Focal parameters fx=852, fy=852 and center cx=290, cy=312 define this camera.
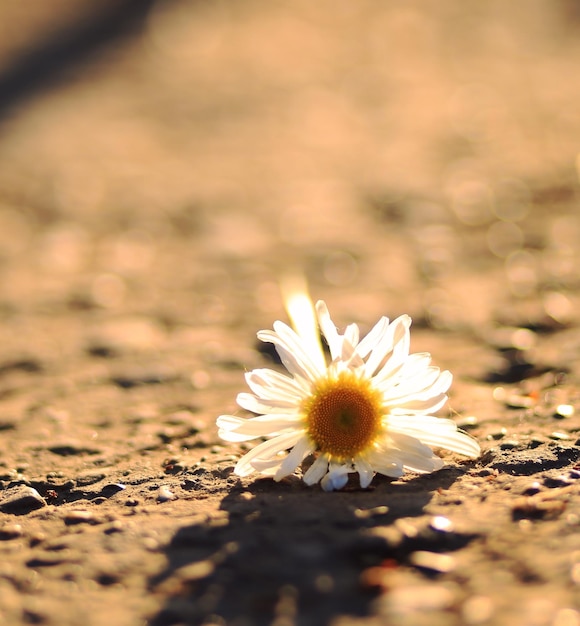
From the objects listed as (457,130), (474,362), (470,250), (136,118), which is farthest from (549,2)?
(474,362)

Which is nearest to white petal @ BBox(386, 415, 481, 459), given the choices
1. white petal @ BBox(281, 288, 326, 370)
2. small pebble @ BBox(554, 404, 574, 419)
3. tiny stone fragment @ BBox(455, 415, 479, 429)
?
white petal @ BBox(281, 288, 326, 370)

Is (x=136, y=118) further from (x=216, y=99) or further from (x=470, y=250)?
(x=470, y=250)

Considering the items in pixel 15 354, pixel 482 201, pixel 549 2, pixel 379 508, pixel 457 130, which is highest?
pixel 549 2

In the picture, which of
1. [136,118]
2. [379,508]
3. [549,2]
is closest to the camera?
[379,508]

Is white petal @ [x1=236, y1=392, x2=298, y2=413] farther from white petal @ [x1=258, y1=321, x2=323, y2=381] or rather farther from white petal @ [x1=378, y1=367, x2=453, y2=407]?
white petal @ [x1=378, y1=367, x2=453, y2=407]

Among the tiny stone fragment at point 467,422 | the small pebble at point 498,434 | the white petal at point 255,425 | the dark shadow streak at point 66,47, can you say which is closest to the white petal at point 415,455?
the white petal at point 255,425
